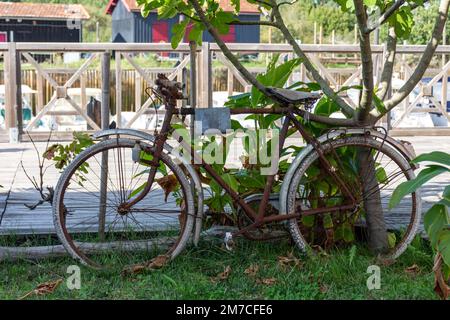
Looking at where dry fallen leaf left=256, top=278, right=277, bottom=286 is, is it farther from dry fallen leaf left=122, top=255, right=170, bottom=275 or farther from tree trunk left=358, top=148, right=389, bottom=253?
tree trunk left=358, top=148, right=389, bottom=253

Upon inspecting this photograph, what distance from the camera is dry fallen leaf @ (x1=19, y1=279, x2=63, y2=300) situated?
400cm

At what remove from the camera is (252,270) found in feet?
14.2

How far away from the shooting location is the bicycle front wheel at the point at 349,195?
454 centimetres

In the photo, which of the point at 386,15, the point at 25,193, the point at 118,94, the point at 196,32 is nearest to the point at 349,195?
the point at 386,15

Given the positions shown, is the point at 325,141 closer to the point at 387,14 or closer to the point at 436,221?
the point at 387,14

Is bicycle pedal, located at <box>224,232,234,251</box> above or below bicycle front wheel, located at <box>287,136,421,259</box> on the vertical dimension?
below

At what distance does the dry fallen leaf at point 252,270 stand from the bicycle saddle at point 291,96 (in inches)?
33.3

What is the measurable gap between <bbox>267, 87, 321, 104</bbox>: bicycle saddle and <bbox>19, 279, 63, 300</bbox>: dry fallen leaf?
1.41 metres

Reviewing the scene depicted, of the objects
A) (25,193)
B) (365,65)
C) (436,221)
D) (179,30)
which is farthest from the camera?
(25,193)

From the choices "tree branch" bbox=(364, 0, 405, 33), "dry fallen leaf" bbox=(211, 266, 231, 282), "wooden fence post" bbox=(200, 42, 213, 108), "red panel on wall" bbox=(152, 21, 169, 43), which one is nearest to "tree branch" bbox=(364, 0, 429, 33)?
"tree branch" bbox=(364, 0, 405, 33)

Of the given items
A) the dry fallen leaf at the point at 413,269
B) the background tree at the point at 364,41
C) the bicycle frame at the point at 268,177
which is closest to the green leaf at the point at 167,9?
the background tree at the point at 364,41

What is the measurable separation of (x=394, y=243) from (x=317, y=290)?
0.80 metres

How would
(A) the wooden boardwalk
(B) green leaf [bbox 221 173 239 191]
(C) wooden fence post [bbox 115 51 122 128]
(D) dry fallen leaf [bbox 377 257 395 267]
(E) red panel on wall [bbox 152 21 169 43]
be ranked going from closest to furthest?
(D) dry fallen leaf [bbox 377 257 395 267], (B) green leaf [bbox 221 173 239 191], (A) the wooden boardwalk, (C) wooden fence post [bbox 115 51 122 128], (E) red panel on wall [bbox 152 21 169 43]

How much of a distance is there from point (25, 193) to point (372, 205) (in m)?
2.82
